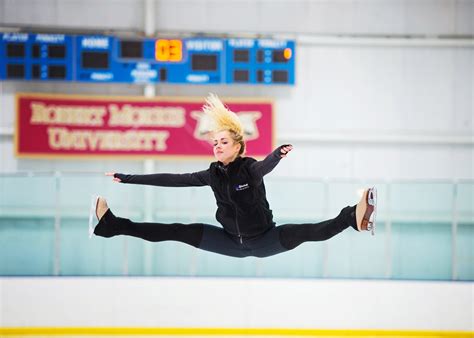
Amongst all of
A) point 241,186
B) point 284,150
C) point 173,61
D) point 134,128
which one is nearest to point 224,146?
point 241,186

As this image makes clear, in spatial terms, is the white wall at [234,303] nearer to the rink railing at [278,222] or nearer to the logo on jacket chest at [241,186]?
the rink railing at [278,222]

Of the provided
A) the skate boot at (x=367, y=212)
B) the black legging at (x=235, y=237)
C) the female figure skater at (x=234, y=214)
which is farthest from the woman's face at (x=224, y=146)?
the skate boot at (x=367, y=212)

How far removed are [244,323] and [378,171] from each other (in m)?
6.15

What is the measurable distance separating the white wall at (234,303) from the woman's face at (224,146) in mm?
3417

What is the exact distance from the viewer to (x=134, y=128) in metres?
12.8

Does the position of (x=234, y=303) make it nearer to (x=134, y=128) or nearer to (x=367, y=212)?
(x=367, y=212)

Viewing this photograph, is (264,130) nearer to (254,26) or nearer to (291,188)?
(254,26)

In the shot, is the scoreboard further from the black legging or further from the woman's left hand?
the woman's left hand

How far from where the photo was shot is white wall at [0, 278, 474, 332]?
26.2 ft

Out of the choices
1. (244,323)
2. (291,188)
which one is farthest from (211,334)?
(291,188)

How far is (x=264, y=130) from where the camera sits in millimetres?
12852

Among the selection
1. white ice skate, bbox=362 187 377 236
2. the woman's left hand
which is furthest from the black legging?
the woman's left hand

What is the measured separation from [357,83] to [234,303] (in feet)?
21.6

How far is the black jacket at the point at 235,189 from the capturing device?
16.1ft
